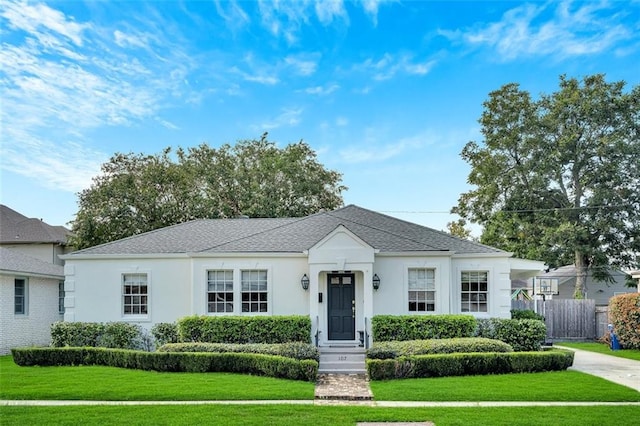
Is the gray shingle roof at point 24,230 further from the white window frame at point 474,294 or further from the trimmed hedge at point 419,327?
the white window frame at point 474,294

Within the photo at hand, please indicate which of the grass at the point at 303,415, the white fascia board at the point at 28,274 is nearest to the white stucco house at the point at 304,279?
the white fascia board at the point at 28,274

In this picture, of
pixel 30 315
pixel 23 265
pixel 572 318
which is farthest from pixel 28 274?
pixel 572 318

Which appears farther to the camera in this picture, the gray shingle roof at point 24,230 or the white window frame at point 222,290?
the gray shingle roof at point 24,230

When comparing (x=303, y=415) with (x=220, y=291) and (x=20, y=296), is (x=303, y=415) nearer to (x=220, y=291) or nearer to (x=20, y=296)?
(x=220, y=291)

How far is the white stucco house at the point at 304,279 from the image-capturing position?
61.6ft

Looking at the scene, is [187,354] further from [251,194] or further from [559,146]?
[559,146]

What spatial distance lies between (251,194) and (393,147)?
46.0 feet

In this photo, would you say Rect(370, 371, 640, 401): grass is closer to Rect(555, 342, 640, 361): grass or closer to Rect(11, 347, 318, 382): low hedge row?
Rect(11, 347, 318, 382): low hedge row

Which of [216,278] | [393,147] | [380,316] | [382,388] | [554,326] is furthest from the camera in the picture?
[554,326]

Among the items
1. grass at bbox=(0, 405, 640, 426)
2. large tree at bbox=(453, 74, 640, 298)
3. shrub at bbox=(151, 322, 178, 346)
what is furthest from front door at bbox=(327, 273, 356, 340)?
large tree at bbox=(453, 74, 640, 298)

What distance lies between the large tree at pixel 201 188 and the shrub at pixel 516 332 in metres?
18.7

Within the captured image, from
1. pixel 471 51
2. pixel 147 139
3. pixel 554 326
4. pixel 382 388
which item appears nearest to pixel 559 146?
pixel 554 326

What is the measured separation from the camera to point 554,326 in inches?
1073

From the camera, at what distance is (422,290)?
62.4ft
